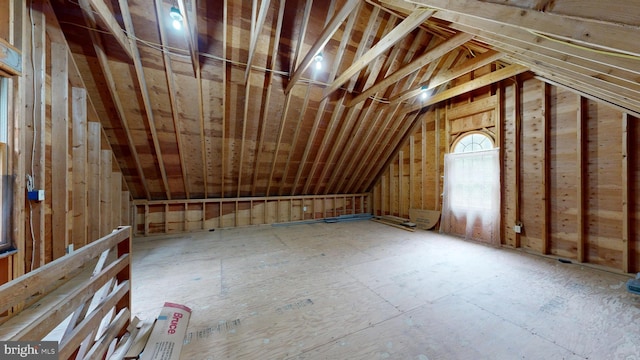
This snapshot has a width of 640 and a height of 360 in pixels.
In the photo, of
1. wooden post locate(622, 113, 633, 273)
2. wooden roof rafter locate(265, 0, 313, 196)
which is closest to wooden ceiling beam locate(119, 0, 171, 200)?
wooden roof rafter locate(265, 0, 313, 196)

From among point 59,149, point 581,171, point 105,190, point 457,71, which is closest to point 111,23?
point 59,149

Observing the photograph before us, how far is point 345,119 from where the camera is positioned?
465cm

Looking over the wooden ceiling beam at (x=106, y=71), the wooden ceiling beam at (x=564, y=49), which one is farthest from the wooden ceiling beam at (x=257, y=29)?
the wooden ceiling beam at (x=564, y=49)

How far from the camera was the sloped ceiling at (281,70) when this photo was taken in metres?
1.58

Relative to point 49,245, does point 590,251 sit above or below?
below

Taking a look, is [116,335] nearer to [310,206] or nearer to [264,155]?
[264,155]

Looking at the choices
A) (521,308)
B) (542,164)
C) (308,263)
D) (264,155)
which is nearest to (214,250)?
(308,263)

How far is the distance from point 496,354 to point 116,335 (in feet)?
9.36

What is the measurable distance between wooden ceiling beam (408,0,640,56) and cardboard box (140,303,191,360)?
3.02 m

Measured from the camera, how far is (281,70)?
371cm

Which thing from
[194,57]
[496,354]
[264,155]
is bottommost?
[496,354]

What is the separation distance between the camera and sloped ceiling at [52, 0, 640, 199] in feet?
5.17

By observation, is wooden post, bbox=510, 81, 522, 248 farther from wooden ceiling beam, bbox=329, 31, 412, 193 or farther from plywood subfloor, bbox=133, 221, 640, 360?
wooden ceiling beam, bbox=329, 31, 412, 193

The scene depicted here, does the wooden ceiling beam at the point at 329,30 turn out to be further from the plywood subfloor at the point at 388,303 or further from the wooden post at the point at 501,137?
the wooden post at the point at 501,137
